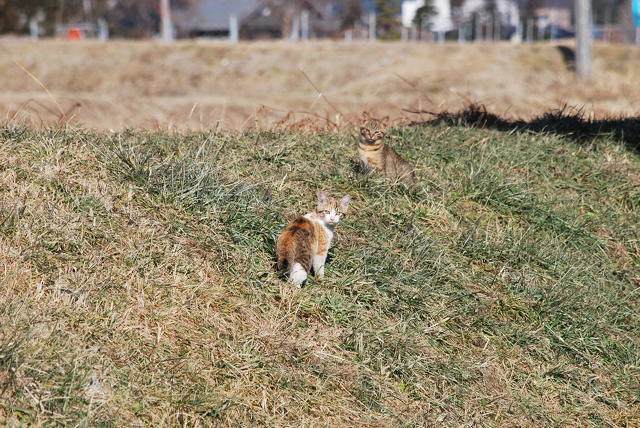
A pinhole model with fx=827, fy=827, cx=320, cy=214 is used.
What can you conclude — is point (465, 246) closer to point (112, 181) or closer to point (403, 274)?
point (403, 274)

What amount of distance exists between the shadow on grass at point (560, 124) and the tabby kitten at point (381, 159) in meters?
2.19

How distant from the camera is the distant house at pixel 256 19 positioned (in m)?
61.5

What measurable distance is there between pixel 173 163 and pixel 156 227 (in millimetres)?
810

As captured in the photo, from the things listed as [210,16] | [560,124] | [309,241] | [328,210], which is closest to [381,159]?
[328,210]

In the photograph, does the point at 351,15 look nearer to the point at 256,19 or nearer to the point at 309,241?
the point at 256,19

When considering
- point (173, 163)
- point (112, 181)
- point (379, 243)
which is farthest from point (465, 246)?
point (112, 181)

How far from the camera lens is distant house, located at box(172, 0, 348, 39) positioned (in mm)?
61531

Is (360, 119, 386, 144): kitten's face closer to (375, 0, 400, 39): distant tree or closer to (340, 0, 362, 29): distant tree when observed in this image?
(375, 0, 400, 39): distant tree

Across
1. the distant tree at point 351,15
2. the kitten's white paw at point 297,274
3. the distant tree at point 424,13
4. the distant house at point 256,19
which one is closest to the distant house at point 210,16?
the distant house at point 256,19

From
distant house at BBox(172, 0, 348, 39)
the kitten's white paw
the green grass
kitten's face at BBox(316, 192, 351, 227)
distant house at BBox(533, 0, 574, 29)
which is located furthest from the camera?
distant house at BBox(533, 0, 574, 29)

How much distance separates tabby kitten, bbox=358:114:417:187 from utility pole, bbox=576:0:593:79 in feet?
83.7

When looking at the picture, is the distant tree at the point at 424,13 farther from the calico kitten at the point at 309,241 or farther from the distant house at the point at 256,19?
the calico kitten at the point at 309,241

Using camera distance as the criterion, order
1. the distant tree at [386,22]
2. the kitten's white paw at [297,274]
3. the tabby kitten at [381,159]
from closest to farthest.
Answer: the kitten's white paw at [297,274] → the tabby kitten at [381,159] → the distant tree at [386,22]

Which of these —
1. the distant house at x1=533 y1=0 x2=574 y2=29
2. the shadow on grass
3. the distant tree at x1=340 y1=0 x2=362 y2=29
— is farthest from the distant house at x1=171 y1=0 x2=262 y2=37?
the shadow on grass
